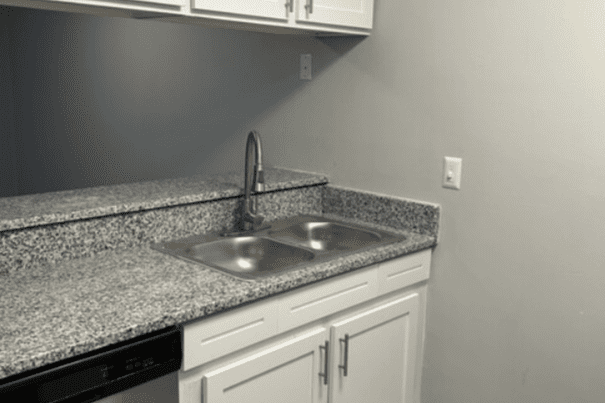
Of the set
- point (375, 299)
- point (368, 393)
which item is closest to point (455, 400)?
point (368, 393)

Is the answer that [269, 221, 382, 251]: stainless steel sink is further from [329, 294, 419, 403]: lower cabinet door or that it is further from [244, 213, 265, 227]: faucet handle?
[329, 294, 419, 403]: lower cabinet door

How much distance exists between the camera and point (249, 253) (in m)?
2.01

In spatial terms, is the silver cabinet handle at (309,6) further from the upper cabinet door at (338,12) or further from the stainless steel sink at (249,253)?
the stainless steel sink at (249,253)

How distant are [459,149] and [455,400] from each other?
35.4 inches

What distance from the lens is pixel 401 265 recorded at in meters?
1.97

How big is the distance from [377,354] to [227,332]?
2.19ft

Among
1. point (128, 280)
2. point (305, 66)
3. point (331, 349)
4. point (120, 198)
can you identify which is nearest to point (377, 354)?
point (331, 349)

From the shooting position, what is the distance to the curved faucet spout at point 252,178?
75.9 inches

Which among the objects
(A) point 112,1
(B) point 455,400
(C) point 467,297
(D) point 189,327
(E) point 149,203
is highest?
(A) point 112,1

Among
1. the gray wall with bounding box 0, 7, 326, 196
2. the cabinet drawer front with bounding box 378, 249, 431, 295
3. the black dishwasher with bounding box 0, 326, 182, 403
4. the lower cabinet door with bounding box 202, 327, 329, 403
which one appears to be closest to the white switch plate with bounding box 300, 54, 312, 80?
the gray wall with bounding box 0, 7, 326, 196

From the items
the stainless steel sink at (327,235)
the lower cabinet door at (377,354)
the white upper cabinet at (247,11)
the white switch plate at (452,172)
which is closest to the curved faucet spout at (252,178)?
the stainless steel sink at (327,235)

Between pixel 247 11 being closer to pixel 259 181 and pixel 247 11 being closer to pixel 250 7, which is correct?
pixel 250 7

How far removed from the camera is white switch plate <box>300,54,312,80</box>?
2.34 metres

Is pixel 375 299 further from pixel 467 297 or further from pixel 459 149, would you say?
pixel 459 149
